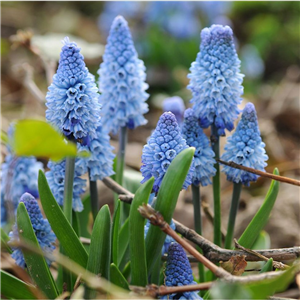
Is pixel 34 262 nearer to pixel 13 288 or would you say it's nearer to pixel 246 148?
pixel 13 288

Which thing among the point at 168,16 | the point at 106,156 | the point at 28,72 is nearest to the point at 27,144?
the point at 106,156

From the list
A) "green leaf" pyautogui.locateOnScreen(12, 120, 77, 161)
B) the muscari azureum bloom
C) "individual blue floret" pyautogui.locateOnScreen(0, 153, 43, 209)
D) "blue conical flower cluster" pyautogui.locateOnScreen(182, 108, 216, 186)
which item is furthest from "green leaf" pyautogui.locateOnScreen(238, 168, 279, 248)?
"green leaf" pyautogui.locateOnScreen(12, 120, 77, 161)

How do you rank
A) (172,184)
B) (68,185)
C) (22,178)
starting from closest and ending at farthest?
(172,184)
(68,185)
(22,178)

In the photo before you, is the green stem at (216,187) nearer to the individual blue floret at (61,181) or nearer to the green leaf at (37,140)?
the individual blue floret at (61,181)

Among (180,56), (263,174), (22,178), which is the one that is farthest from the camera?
(180,56)

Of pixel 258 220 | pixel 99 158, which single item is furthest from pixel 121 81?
pixel 258 220

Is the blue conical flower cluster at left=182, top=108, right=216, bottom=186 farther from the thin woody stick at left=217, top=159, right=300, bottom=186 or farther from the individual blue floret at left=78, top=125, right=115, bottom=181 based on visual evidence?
the individual blue floret at left=78, top=125, right=115, bottom=181

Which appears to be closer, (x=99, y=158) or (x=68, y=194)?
(x=68, y=194)

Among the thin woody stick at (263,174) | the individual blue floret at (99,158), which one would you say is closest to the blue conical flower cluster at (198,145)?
the thin woody stick at (263,174)
